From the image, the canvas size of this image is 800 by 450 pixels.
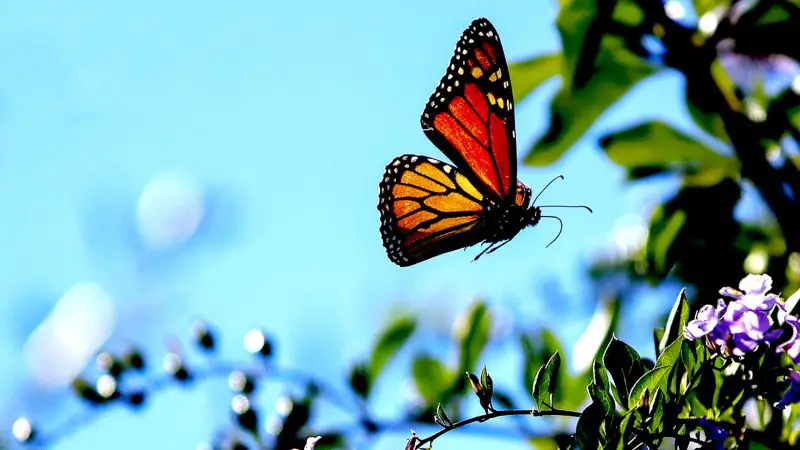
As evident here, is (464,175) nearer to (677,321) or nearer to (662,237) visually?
(662,237)

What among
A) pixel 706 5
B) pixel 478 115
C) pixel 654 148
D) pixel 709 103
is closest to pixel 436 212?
pixel 478 115

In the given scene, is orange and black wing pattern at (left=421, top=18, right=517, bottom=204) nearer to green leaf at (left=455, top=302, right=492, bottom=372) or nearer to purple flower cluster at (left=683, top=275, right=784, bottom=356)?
green leaf at (left=455, top=302, right=492, bottom=372)

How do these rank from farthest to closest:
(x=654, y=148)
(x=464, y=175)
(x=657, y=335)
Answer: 1. (x=654, y=148)
2. (x=464, y=175)
3. (x=657, y=335)

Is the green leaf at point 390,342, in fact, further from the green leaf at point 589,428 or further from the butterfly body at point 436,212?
the green leaf at point 589,428

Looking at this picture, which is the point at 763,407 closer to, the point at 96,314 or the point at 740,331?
the point at 740,331

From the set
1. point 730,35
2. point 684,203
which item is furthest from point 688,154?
point 730,35
